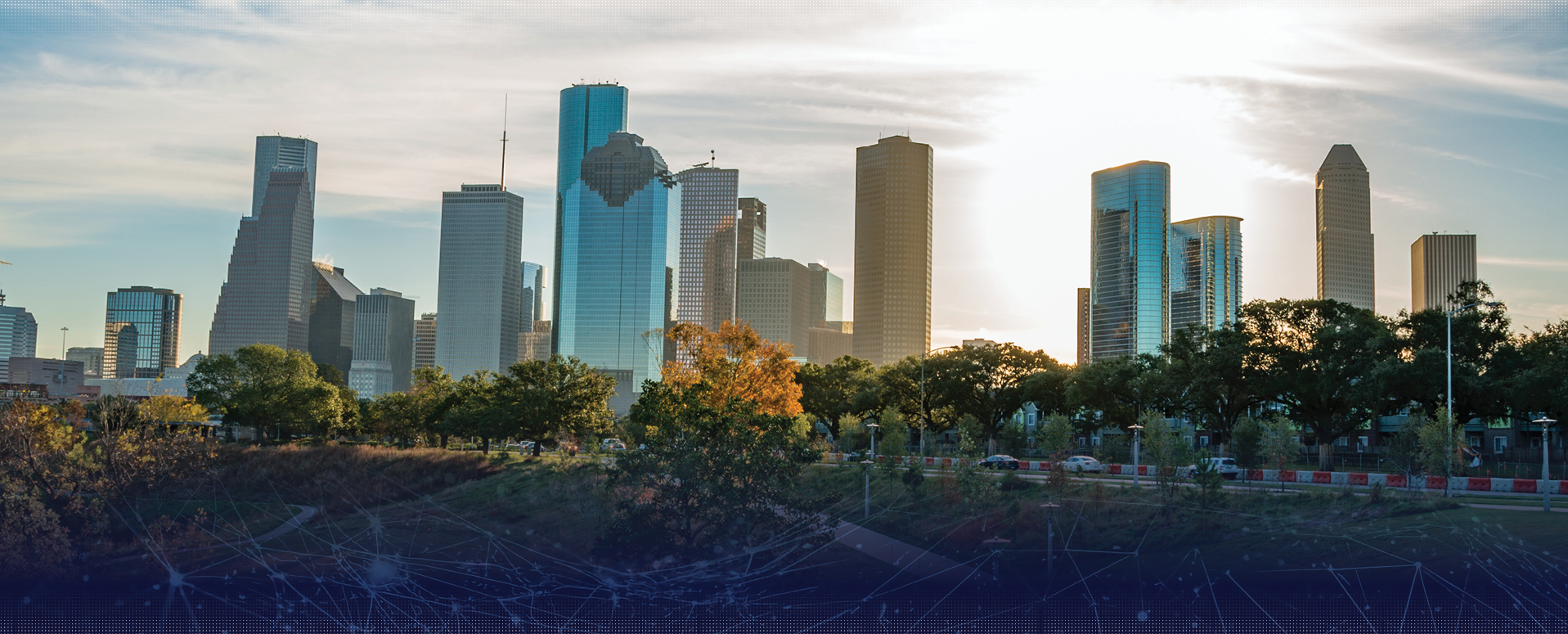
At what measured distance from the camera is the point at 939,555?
125 feet

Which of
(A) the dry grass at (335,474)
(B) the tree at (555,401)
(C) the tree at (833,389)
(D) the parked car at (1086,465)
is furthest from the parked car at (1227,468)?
(C) the tree at (833,389)

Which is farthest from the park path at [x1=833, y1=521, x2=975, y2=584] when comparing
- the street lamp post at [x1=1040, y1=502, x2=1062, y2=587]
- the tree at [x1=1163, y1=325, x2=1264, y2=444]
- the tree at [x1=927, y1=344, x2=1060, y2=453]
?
the tree at [x1=927, y1=344, x2=1060, y2=453]

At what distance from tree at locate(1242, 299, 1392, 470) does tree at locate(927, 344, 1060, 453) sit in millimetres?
24697

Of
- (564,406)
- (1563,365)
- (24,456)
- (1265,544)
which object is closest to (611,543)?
(1265,544)

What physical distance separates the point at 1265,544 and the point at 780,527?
16484mm

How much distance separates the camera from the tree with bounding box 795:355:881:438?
103812 mm

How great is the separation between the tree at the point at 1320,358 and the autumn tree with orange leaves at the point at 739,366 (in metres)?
34.1

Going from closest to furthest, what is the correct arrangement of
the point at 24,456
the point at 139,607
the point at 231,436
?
the point at 139,607 → the point at 24,456 → the point at 231,436

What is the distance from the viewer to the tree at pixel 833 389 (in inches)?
4087

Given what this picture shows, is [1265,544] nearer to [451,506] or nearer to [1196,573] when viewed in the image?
[1196,573]

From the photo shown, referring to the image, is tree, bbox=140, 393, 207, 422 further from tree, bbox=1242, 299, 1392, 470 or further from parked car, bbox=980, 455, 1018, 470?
tree, bbox=1242, 299, 1392, 470

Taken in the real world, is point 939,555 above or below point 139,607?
above

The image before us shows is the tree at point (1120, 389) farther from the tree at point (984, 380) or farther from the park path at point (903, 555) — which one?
the park path at point (903, 555)

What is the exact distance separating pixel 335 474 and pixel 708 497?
41090mm
